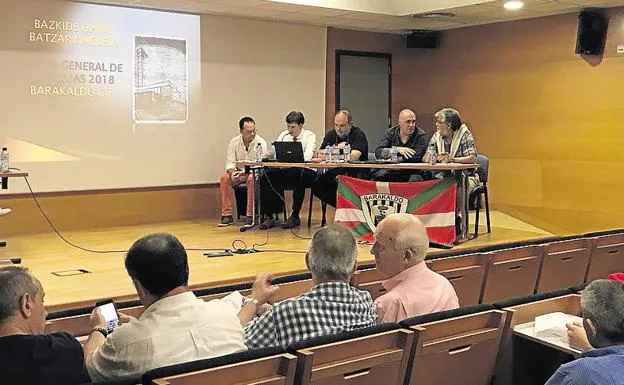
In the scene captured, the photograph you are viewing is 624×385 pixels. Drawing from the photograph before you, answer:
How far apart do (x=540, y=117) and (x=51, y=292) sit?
583cm

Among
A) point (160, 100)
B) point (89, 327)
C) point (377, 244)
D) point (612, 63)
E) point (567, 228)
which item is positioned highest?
point (612, 63)

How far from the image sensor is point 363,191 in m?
6.36

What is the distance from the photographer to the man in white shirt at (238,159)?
303 inches

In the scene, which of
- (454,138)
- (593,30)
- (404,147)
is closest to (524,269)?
(454,138)

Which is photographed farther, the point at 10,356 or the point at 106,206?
the point at 106,206

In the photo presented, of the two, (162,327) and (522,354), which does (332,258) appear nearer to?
(162,327)

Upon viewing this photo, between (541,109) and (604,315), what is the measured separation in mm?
6791

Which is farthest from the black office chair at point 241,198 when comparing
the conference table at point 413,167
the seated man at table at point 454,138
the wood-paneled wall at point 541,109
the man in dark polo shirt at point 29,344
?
the man in dark polo shirt at point 29,344

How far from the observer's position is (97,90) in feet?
24.4

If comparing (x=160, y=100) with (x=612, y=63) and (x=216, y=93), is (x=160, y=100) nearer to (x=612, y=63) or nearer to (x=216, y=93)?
(x=216, y=93)

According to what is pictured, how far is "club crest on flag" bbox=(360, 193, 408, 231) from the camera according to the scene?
618cm

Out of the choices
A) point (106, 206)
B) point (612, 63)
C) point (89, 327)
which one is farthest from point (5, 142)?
point (612, 63)

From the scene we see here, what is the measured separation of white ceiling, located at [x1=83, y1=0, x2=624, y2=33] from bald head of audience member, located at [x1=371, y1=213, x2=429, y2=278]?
4.87m

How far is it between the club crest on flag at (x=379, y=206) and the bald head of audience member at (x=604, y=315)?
4.25 m
